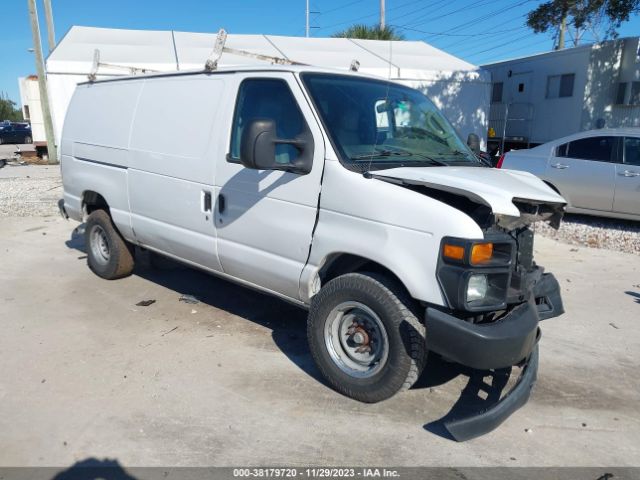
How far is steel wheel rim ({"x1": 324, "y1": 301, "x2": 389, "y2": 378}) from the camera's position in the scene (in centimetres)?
347

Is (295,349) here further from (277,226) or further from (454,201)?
(454,201)

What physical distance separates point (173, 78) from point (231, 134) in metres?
1.16

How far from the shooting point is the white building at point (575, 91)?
15.0 m

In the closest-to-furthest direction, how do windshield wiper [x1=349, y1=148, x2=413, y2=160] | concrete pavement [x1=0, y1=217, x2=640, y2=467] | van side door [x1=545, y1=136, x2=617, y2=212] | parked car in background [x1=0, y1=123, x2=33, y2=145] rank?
concrete pavement [x1=0, y1=217, x2=640, y2=467] → windshield wiper [x1=349, y1=148, x2=413, y2=160] → van side door [x1=545, y1=136, x2=617, y2=212] → parked car in background [x1=0, y1=123, x2=33, y2=145]

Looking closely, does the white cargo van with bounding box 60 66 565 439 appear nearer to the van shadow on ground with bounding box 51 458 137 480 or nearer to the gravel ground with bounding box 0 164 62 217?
the van shadow on ground with bounding box 51 458 137 480

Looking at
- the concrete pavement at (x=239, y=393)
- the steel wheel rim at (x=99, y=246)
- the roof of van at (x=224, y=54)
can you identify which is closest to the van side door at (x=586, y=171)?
the concrete pavement at (x=239, y=393)

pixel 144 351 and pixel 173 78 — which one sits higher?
pixel 173 78

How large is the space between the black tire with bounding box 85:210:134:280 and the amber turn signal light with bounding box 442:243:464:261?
13.6ft

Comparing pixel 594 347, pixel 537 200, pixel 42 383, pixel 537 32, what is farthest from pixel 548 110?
pixel 42 383

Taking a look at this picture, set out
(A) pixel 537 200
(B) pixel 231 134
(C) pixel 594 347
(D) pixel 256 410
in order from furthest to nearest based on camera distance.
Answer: (C) pixel 594 347 → (B) pixel 231 134 → (D) pixel 256 410 → (A) pixel 537 200

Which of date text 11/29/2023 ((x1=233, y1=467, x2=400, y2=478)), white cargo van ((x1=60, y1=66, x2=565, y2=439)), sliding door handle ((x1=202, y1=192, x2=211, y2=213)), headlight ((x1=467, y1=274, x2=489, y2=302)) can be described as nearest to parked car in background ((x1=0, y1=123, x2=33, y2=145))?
white cargo van ((x1=60, y1=66, x2=565, y2=439))

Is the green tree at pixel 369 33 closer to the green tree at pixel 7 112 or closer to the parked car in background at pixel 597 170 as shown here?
the parked car in background at pixel 597 170

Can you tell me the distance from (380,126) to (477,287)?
1520 mm

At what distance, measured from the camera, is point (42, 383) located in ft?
12.6
